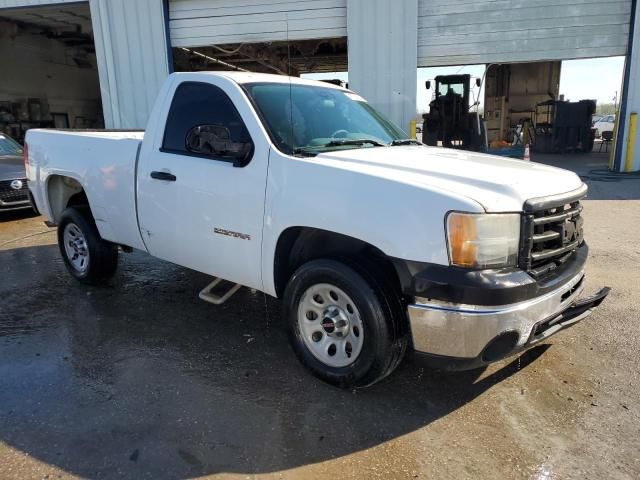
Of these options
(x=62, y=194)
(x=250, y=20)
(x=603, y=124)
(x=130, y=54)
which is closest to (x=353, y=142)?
(x=62, y=194)

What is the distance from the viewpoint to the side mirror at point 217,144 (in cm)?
341

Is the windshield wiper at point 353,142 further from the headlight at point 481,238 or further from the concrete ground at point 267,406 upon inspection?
the concrete ground at point 267,406

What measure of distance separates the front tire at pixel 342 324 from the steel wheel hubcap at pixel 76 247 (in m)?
2.93

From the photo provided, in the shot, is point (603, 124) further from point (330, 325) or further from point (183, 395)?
point (183, 395)

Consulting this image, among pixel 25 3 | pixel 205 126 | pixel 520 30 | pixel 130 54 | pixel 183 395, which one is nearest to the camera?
pixel 183 395

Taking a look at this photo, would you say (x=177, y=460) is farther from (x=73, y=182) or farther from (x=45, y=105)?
(x=45, y=105)

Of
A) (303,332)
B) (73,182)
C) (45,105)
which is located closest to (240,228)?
(303,332)

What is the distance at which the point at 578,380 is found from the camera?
332cm

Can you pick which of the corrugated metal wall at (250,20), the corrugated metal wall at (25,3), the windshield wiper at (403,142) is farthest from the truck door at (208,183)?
the corrugated metal wall at (25,3)

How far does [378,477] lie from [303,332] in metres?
1.09

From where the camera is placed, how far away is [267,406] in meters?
3.07

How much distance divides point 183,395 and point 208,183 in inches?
57.8

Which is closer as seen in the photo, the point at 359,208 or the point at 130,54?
the point at 359,208

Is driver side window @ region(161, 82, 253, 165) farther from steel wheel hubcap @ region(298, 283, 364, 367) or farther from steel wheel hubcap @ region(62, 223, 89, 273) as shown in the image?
steel wheel hubcap @ region(62, 223, 89, 273)
